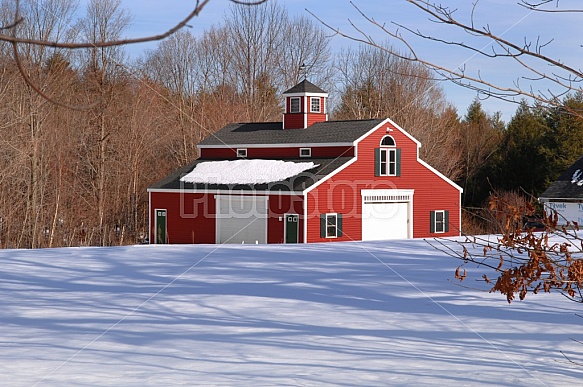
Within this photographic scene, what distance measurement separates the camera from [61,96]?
3944 cm

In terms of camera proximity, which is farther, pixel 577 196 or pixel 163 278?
pixel 577 196

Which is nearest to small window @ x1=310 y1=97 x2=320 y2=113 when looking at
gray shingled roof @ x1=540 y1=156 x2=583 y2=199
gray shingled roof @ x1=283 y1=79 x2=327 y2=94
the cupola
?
the cupola

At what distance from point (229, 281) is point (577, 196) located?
29.8 m

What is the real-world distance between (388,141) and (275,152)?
534cm

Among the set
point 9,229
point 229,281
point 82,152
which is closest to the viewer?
point 229,281

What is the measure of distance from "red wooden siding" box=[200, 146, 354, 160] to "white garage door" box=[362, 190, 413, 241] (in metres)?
2.26

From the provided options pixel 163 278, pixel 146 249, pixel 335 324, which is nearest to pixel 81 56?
pixel 146 249

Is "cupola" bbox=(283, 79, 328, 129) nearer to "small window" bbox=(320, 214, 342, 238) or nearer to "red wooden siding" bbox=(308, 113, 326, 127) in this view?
"red wooden siding" bbox=(308, 113, 326, 127)

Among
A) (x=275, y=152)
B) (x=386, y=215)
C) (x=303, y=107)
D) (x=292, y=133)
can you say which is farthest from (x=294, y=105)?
(x=386, y=215)

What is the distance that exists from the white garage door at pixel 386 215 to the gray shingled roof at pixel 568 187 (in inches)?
331

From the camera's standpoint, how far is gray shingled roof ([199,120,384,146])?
35.7 metres

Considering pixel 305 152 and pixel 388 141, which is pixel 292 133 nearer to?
pixel 305 152

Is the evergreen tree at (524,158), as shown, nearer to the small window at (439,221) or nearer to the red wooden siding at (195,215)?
the small window at (439,221)

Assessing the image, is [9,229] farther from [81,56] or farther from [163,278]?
[163,278]
